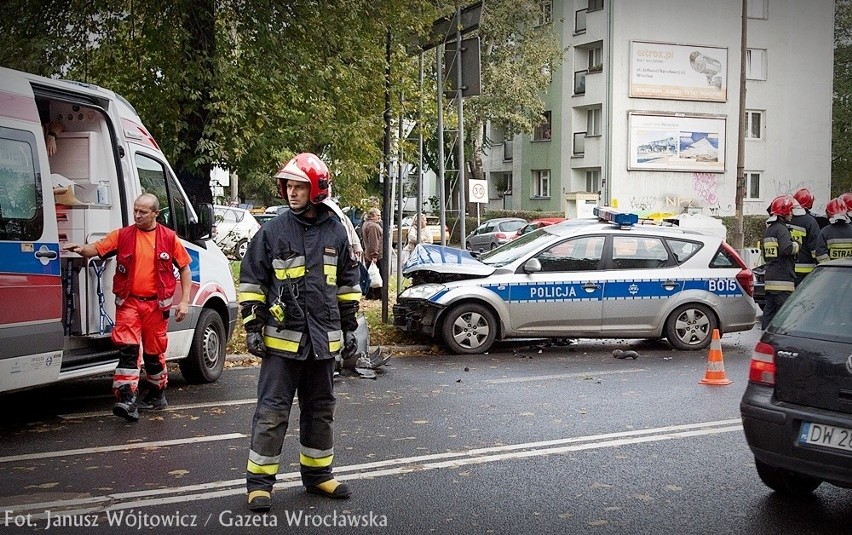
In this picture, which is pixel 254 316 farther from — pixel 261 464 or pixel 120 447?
pixel 120 447

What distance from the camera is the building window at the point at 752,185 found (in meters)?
48.0

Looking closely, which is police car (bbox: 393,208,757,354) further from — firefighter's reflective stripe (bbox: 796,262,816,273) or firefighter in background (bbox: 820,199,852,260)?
firefighter in background (bbox: 820,199,852,260)

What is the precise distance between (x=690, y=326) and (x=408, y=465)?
25.5 ft

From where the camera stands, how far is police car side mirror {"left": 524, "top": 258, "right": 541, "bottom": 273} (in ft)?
43.1

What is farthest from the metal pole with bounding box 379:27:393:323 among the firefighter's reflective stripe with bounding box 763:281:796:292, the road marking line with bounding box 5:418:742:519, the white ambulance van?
the road marking line with bounding box 5:418:742:519

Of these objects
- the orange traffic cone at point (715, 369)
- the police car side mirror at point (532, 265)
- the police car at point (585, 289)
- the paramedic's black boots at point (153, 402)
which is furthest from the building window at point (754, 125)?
the paramedic's black boots at point (153, 402)

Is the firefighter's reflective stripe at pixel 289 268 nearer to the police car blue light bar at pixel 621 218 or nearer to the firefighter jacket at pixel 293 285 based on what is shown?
the firefighter jacket at pixel 293 285

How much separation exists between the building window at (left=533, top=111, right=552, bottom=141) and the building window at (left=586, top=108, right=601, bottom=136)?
2.58 metres

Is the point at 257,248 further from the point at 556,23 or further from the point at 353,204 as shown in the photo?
the point at 556,23

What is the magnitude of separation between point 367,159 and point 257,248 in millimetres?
9885

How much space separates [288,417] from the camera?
6020 millimetres

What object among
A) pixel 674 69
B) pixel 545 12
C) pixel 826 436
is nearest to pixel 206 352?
pixel 826 436

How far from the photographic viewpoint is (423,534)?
213 inches

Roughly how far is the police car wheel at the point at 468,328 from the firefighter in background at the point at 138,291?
5094mm
